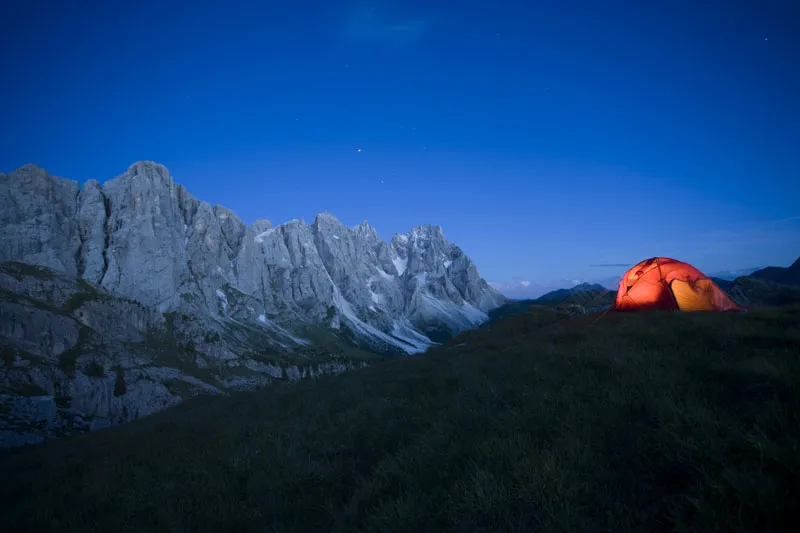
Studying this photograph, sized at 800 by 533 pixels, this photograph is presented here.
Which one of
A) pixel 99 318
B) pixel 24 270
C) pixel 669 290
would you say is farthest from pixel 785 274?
pixel 24 270

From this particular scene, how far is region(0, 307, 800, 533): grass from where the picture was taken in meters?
4.40

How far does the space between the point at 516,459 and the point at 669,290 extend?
70.5 ft

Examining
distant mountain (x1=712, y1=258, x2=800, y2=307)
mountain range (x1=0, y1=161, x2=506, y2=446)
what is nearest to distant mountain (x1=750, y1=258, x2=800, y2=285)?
distant mountain (x1=712, y1=258, x2=800, y2=307)

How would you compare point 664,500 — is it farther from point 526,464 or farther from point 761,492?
point 526,464

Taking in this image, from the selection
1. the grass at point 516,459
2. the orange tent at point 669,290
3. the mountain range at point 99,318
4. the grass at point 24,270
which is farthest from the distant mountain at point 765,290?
the grass at point 24,270

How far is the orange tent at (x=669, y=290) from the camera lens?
21000 millimetres

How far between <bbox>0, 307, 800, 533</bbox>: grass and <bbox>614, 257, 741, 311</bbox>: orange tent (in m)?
8.90

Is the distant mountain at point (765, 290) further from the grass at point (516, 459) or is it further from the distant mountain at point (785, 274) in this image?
the grass at point (516, 459)

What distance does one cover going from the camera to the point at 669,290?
71.8ft

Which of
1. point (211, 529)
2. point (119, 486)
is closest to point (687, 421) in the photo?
point (211, 529)

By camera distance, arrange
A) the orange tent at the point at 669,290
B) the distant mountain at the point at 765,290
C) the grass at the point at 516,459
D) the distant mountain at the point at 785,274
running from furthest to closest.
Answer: the distant mountain at the point at 785,274
the distant mountain at the point at 765,290
the orange tent at the point at 669,290
the grass at the point at 516,459

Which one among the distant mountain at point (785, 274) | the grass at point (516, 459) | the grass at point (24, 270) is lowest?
the grass at point (516, 459)

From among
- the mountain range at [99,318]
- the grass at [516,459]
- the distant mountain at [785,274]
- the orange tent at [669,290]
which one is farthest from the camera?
the mountain range at [99,318]

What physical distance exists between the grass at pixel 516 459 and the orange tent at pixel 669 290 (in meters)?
8.90
